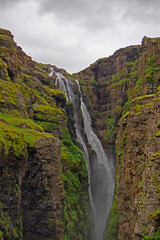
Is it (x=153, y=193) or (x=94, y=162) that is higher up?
(x=153, y=193)

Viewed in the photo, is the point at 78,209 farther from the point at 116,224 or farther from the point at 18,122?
the point at 18,122

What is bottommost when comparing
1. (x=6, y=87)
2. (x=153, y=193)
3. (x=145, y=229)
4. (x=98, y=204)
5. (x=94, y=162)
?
(x=98, y=204)

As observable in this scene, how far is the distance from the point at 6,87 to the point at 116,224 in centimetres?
2076

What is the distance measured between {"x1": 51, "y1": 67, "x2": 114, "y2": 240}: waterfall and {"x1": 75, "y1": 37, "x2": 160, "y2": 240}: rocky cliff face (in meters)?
8.22

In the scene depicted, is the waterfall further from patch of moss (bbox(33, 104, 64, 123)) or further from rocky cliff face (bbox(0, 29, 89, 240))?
patch of moss (bbox(33, 104, 64, 123))

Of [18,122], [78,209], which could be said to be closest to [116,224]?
[78,209]

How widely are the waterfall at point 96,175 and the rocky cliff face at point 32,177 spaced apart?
441 inches

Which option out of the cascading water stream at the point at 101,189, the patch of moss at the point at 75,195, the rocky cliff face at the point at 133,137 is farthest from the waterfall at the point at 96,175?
the rocky cliff face at the point at 133,137

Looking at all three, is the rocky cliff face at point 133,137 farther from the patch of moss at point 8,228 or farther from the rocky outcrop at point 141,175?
the patch of moss at point 8,228

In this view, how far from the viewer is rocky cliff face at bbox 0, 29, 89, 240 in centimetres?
1568

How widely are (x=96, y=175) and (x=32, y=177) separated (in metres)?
32.2

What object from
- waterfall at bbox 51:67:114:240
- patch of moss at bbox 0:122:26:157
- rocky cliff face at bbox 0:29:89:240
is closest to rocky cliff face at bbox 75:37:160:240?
rocky cliff face at bbox 0:29:89:240

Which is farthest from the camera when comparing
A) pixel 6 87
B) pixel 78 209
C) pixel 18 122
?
pixel 78 209

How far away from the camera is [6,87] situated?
23.2 metres
